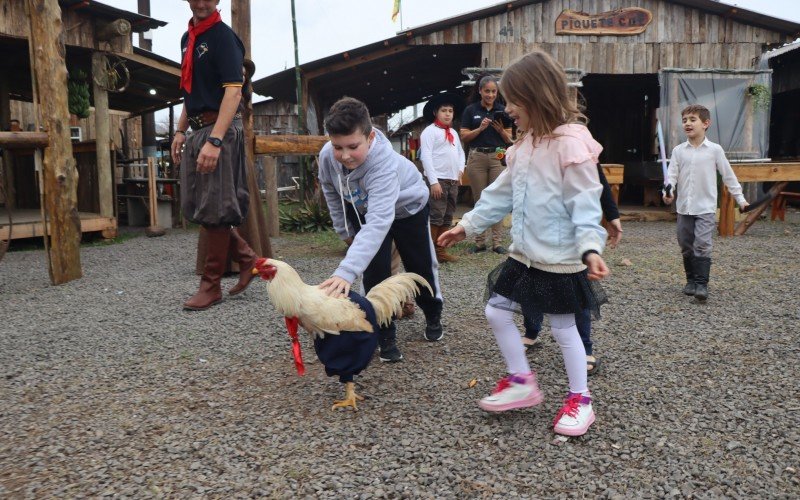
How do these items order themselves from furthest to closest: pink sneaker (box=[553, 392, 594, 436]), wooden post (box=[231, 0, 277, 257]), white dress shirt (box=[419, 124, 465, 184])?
white dress shirt (box=[419, 124, 465, 184])
wooden post (box=[231, 0, 277, 257])
pink sneaker (box=[553, 392, 594, 436])

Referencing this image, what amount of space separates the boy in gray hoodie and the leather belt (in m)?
1.43

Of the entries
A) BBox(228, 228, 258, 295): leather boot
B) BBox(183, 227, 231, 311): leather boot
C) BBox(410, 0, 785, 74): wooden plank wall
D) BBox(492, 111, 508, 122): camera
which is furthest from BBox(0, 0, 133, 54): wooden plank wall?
BBox(410, 0, 785, 74): wooden plank wall

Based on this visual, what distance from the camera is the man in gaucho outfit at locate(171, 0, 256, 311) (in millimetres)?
4363

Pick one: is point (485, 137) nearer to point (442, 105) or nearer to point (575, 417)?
point (442, 105)

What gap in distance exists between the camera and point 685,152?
5.35 m

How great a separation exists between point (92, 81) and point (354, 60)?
4.74m

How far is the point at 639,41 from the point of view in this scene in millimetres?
12172

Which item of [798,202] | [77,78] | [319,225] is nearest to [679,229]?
[319,225]

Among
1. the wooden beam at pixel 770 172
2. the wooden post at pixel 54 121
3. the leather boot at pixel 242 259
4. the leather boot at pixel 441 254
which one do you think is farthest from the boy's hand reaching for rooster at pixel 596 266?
the wooden beam at pixel 770 172

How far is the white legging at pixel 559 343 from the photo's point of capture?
2.58 meters

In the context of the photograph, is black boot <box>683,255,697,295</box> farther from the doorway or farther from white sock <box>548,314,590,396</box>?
the doorway

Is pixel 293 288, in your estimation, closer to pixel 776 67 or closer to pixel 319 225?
pixel 319 225

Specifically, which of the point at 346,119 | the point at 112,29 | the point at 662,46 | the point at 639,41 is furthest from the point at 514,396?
the point at 662,46

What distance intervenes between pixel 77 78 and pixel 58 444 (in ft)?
30.7
